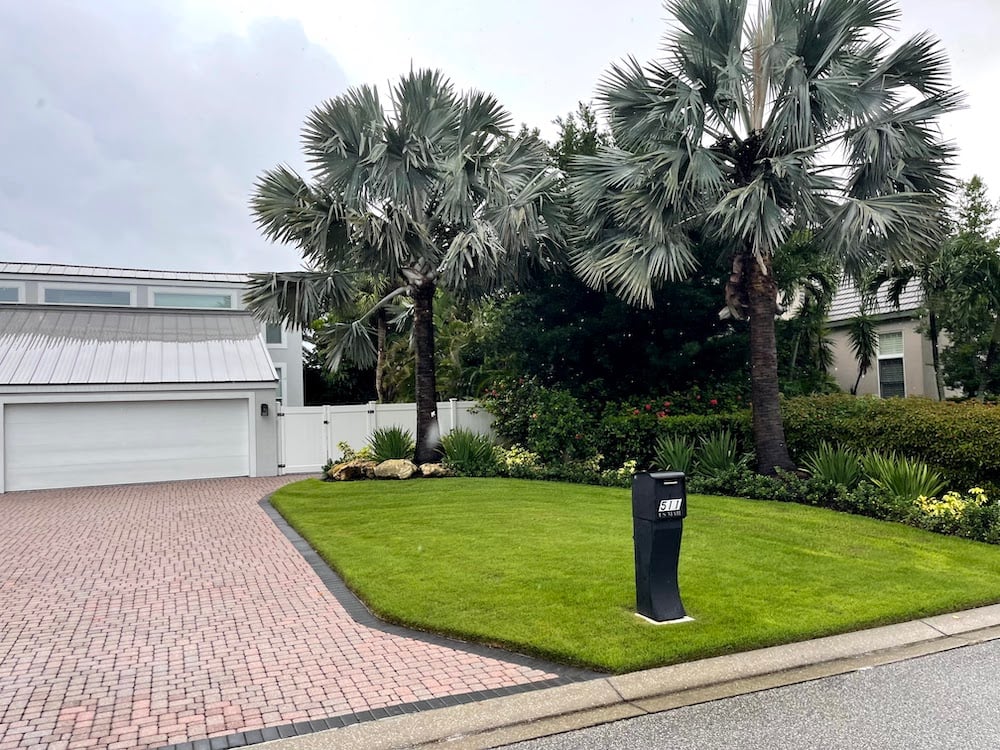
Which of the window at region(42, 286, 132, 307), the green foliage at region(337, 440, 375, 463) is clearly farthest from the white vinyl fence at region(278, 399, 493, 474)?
the window at region(42, 286, 132, 307)

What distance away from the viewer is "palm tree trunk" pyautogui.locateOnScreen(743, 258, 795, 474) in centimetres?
1080

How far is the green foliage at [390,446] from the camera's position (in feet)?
48.0

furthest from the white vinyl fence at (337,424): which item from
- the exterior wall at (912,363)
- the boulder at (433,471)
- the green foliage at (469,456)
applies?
the exterior wall at (912,363)

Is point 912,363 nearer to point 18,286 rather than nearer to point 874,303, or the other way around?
point 874,303

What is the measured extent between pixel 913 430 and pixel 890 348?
36.8 ft

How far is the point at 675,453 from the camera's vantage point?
1169 centimetres

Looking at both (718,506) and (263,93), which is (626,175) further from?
(263,93)

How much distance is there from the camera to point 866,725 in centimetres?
365

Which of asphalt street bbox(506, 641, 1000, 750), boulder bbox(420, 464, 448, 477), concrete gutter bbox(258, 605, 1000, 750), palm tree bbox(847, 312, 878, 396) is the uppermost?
palm tree bbox(847, 312, 878, 396)

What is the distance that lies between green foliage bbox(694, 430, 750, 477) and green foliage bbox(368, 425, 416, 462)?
605 cm

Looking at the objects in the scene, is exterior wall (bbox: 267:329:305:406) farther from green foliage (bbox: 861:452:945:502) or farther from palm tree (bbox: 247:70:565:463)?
green foliage (bbox: 861:452:945:502)

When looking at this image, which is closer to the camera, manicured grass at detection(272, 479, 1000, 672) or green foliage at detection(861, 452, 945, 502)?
manicured grass at detection(272, 479, 1000, 672)

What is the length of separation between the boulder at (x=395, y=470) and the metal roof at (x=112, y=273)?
40.6ft

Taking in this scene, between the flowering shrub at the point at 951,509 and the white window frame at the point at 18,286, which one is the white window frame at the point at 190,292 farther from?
the flowering shrub at the point at 951,509
